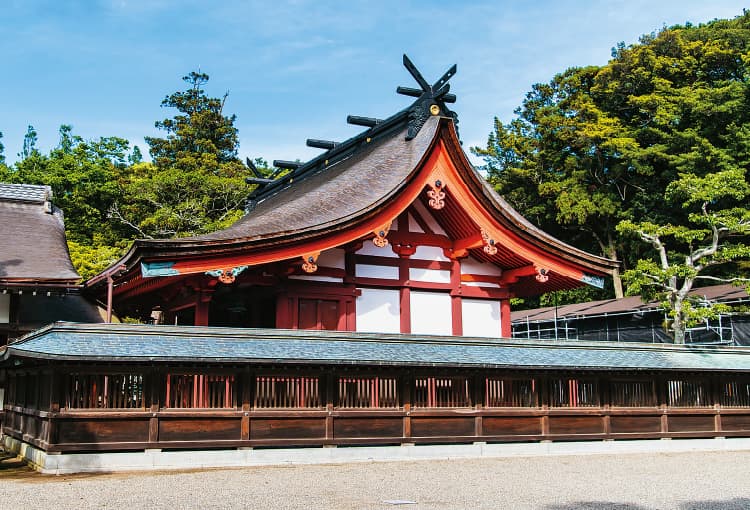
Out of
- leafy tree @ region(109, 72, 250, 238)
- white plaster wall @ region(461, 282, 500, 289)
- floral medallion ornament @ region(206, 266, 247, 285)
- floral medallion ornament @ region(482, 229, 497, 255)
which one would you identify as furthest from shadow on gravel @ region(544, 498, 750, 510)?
leafy tree @ region(109, 72, 250, 238)

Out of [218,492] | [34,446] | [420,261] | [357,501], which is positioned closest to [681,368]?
[420,261]

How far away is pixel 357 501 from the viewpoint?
814 cm

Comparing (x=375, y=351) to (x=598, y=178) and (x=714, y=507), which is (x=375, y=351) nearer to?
(x=714, y=507)

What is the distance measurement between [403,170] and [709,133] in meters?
27.0

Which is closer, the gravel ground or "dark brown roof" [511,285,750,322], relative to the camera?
the gravel ground

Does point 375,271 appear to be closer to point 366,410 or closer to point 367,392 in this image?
point 367,392

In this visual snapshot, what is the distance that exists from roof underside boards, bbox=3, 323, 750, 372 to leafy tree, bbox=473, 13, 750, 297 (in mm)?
24007

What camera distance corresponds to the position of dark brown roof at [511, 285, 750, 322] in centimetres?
3125

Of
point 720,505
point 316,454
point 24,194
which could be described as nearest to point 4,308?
point 24,194

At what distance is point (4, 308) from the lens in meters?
16.1

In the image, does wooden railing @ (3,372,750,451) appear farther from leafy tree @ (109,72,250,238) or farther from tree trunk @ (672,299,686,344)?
leafy tree @ (109,72,250,238)

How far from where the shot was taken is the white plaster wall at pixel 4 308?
16000 millimetres

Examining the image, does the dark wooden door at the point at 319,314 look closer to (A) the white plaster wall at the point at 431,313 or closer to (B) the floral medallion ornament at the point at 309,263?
(B) the floral medallion ornament at the point at 309,263

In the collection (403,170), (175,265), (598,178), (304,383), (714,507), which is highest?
(598,178)
